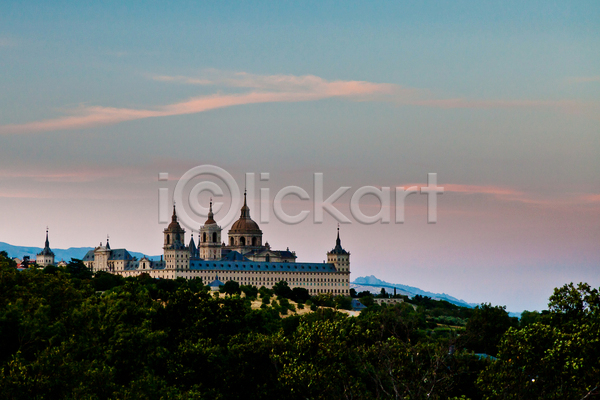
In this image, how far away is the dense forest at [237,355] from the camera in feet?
111

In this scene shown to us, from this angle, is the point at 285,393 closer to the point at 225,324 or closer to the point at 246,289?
the point at 225,324

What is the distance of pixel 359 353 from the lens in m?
41.6

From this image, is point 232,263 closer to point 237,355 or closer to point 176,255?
point 176,255

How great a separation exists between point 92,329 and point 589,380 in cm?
2414

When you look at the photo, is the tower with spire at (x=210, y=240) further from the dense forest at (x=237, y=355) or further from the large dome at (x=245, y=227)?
the dense forest at (x=237, y=355)

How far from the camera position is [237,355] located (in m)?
43.5

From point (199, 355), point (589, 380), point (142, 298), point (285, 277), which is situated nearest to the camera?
point (589, 380)

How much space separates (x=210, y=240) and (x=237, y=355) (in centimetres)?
14907

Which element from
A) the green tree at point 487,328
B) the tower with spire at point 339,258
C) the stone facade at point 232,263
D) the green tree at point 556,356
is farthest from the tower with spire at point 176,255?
the green tree at point 556,356

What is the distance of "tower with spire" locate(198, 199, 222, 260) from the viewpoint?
19112cm

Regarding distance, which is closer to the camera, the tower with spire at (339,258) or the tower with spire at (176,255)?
the tower with spire at (176,255)

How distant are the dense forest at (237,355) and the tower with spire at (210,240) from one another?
133432 millimetres

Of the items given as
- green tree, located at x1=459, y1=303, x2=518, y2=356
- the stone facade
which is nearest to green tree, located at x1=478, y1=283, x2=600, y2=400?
green tree, located at x1=459, y1=303, x2=518, y2=356

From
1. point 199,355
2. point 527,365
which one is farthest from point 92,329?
point 527,365
